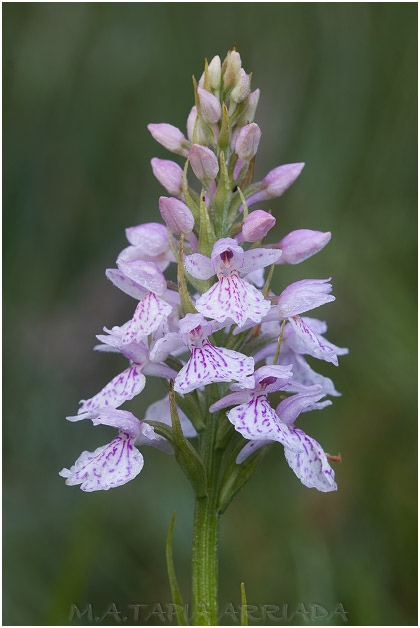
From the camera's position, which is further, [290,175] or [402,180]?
[402,180]

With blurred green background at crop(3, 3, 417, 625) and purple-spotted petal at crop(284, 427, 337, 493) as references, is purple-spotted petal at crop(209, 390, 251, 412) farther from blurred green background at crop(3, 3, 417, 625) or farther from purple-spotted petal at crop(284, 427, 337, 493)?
blurred green background at crop(3, 3, 417, 625)

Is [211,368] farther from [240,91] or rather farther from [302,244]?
[240,91]

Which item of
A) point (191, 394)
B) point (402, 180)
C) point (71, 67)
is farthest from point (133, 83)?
point (191, 394)

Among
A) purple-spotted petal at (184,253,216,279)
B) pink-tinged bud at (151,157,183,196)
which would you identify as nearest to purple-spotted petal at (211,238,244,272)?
purple-spotted petal at (184,253,216,279)

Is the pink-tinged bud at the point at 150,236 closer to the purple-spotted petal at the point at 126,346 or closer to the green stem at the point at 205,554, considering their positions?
the purple-spotted petal at the point at 126,346

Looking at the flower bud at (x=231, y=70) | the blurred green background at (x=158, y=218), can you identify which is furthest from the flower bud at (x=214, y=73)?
the blurred green background at (x=158, y=218)

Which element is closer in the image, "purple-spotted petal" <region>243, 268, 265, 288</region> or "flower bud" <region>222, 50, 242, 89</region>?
"flower bud" <region>222, 50, 242, 89</region>

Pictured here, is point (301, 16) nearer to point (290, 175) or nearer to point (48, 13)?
point (48, 13)
